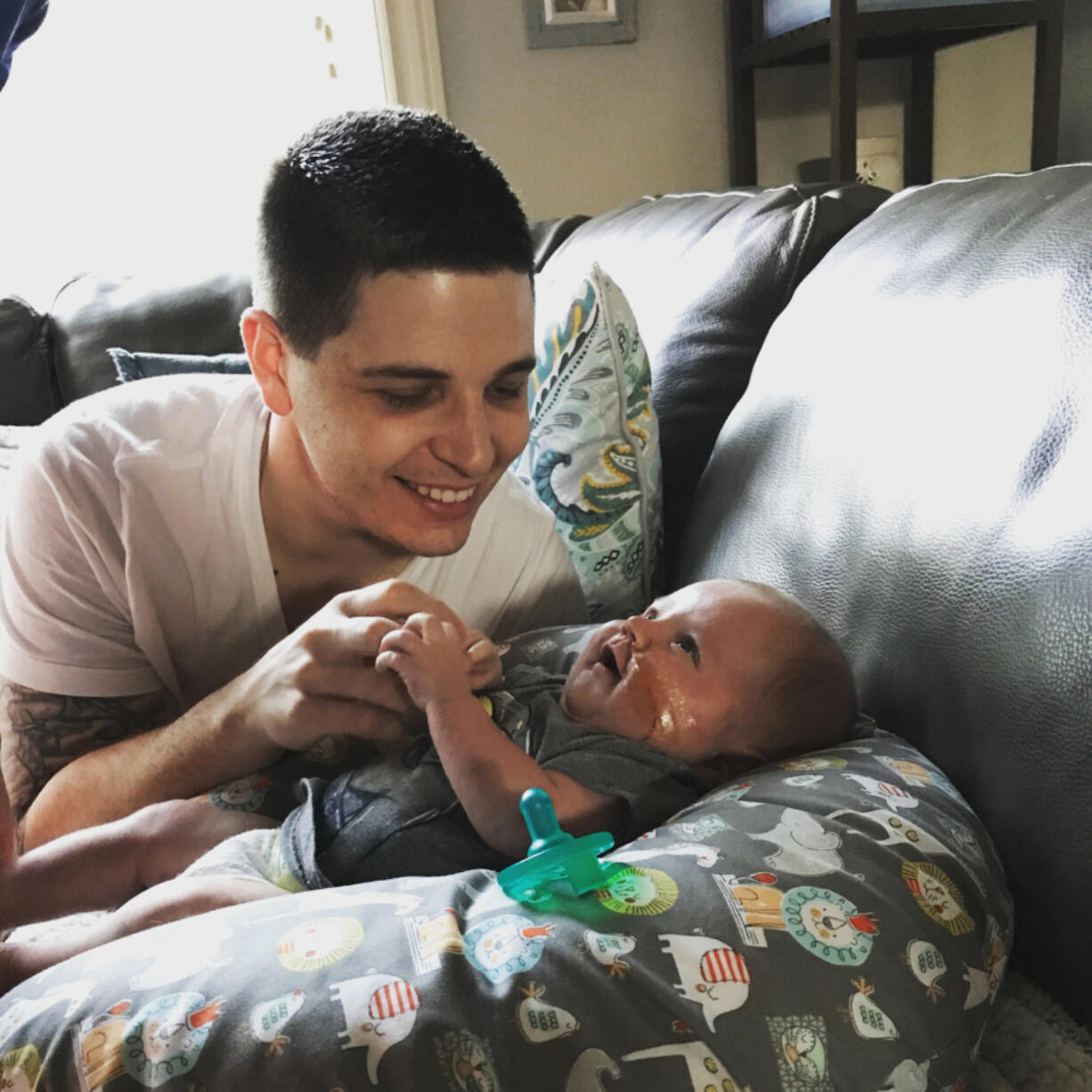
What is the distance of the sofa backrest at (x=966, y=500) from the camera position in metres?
0.80

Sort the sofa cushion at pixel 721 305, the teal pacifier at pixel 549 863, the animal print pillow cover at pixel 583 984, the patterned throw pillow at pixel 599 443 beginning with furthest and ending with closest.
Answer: the sofa cushion at pixel 721 305 < the patterned throw pillow at pixel 599 443 < the teal pacifier at pixel 549 863 < the animal print pillow cover at pixel 583 984

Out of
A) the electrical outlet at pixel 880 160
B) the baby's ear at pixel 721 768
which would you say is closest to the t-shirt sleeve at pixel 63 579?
the baby's ear at pixel 721 768

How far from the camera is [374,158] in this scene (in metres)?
1.14

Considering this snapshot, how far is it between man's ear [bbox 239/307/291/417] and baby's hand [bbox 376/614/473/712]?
0.36 meters

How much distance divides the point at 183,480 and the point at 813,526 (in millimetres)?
706

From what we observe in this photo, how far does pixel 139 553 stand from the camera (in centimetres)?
125

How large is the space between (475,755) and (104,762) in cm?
49

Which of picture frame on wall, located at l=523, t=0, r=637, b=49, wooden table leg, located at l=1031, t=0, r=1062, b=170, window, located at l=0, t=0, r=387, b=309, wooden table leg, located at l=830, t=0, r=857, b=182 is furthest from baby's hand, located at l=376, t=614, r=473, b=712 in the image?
picture frame on wall, located at l=523, t=0, r=637, b=49

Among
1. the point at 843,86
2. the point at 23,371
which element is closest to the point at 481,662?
the point at 843,86

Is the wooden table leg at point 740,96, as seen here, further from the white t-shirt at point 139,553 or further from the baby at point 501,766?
the baby at point 501,766

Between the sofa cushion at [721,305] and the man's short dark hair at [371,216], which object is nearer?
the man's short dark hair at [371,216]

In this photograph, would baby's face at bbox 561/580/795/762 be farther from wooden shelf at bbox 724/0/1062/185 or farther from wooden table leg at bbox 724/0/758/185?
wooden table leg at bbox 724/0/758/185

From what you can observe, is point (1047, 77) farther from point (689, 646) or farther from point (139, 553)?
point (139, 553)

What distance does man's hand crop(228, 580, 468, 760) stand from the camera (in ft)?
3.47
